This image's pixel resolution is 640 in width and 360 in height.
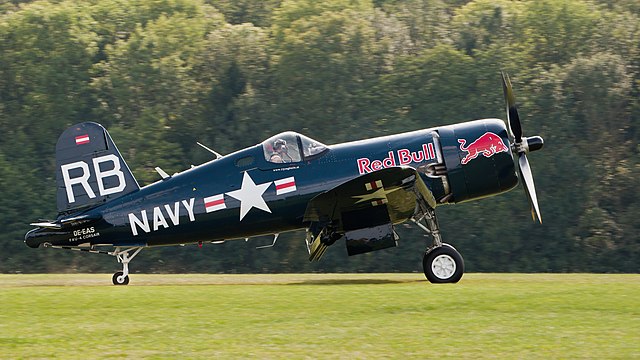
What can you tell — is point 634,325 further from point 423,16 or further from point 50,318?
point 423,16

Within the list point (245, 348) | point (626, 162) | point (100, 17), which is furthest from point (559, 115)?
point (245, 348)

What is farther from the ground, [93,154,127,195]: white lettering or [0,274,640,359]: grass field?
[0,274,640,359]: grass field

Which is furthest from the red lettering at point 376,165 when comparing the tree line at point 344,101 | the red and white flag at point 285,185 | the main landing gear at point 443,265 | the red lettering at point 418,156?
the tree line at point 344,101

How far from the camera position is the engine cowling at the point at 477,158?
45.0ft

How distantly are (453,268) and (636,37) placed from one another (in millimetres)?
26985

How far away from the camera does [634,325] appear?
8.99 metres

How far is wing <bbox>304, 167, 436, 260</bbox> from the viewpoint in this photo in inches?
504

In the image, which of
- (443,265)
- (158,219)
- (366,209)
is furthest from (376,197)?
(158,219)

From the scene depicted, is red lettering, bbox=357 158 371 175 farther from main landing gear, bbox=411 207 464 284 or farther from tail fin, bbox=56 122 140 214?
tail fin, bbox=56 122 140 214

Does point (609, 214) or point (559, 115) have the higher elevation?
point (559, 115)

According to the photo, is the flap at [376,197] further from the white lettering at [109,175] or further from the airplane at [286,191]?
the white lettering at [109,175]

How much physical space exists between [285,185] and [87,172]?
2.90 meters

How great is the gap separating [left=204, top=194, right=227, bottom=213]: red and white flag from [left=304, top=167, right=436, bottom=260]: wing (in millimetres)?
1220

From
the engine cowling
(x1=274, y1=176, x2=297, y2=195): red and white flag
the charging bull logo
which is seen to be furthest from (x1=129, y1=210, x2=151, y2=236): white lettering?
the charging bull logo
